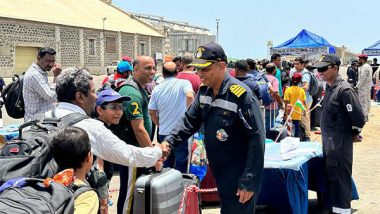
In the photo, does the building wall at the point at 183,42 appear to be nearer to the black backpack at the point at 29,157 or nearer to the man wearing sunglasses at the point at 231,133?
the man wearing sunglasses at the point at 231,133

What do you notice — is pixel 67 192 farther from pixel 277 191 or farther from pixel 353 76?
pixel 353 76

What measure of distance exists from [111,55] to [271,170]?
165ft

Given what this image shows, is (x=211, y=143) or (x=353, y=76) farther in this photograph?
(x=353, y=76)

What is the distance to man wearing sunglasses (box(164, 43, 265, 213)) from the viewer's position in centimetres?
338

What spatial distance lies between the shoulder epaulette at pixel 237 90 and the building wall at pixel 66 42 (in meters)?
40.3

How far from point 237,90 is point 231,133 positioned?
334 millimetres

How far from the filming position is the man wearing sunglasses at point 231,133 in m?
3.38

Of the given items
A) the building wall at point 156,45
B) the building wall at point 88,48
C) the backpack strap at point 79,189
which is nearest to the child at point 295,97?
the backpack strap at point 79,189

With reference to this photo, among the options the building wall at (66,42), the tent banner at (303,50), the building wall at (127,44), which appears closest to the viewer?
the tent banner at (303,50)

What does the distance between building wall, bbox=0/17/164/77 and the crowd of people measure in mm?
37574

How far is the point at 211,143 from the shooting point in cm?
357

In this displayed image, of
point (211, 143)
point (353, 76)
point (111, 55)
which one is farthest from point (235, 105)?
point (111, 55)

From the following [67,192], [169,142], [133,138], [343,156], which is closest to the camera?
[67,192]

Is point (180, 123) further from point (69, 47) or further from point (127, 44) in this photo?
point (127, 44)
